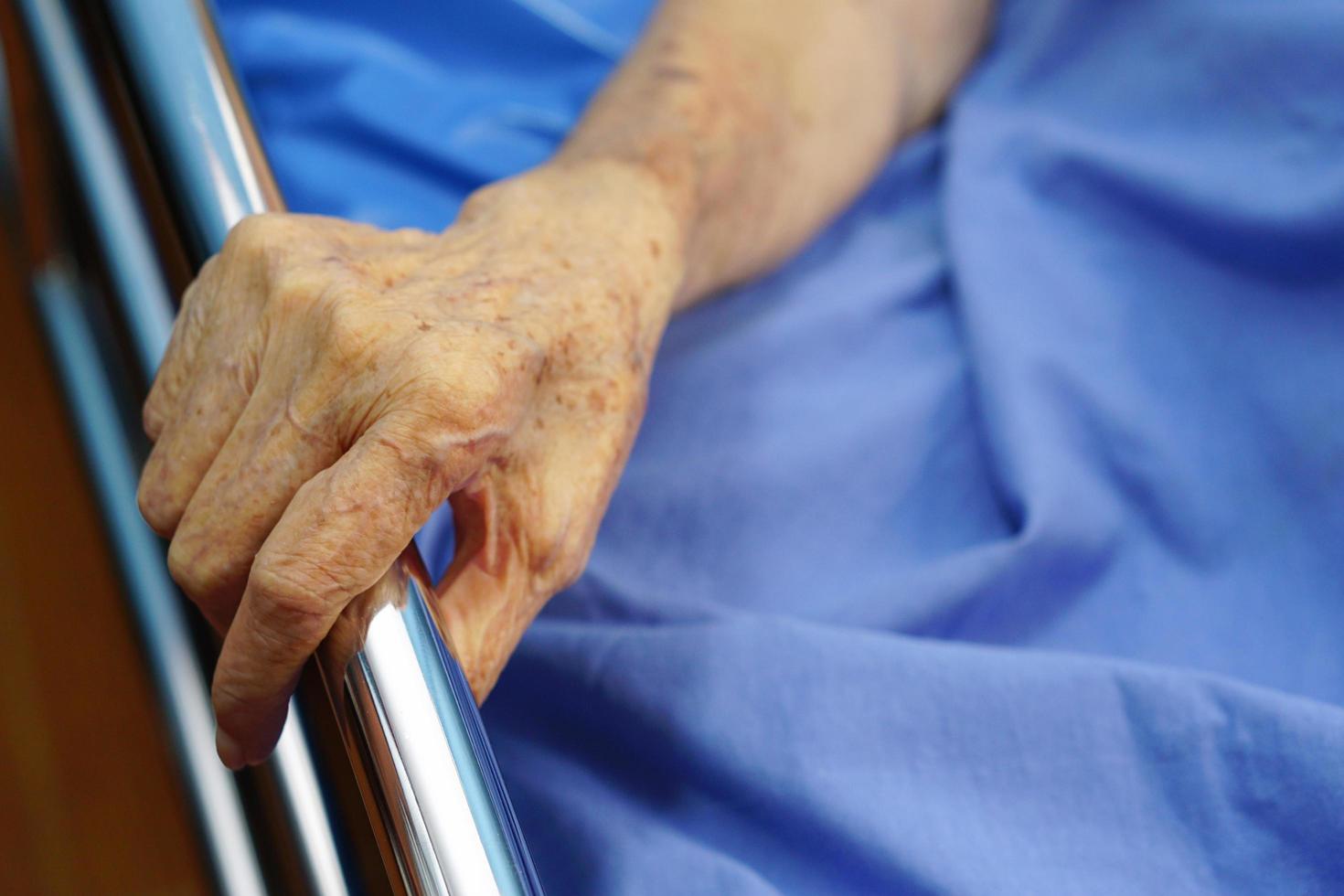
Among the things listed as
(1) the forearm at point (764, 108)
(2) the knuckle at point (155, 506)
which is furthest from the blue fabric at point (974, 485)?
(2) the knuckle at point (155, 506)

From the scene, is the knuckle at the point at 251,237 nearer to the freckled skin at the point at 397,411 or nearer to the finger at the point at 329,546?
the freckled skin at the point at 397,411

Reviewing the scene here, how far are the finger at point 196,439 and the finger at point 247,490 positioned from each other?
0.02m

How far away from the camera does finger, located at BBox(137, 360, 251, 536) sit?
41 centimetres

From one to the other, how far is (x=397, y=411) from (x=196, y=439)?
10 centimetres

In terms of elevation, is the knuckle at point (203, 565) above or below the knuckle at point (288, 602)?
below

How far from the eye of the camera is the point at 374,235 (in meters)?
0.47

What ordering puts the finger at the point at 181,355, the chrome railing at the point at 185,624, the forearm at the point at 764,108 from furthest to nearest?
the forearm at the point at 764,108 < the finger at the point at 181,355 < the chrome railing at the point at 185,624

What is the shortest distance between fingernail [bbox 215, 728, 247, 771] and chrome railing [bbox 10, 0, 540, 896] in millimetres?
13

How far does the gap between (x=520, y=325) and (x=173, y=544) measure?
152 millimetres

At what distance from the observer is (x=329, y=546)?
35 cm

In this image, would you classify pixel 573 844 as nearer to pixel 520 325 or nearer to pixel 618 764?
pixel 618 764

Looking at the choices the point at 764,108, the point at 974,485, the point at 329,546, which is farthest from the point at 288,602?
the point at 764,108

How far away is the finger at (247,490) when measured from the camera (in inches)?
15.1

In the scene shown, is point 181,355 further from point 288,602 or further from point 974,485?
point 974,485
